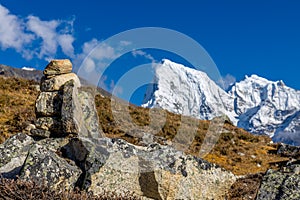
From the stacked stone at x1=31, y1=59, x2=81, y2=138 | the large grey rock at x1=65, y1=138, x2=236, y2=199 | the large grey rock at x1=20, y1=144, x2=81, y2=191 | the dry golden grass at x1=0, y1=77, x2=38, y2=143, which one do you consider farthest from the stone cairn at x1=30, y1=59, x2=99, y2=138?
the dry golden grass at x1=0, y1=77, x2=38, y2=143

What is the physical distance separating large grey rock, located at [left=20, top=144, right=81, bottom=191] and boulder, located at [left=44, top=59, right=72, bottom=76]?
489 cm

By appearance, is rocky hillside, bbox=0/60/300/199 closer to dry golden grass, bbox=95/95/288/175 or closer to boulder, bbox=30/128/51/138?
boulder, bbox=30/128/51/138

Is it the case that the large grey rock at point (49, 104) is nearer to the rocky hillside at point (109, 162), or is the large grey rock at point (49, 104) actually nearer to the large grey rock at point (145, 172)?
the rocky hillside at point (109, 162)

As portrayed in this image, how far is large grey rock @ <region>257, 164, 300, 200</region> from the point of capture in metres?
7.18

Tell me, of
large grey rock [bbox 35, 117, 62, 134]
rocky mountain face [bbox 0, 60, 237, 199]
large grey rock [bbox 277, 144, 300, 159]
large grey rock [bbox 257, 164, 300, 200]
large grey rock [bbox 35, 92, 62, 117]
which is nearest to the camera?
large grey rock [bbox 257, 164, 300, 200]

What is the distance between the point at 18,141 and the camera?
35.0 ft

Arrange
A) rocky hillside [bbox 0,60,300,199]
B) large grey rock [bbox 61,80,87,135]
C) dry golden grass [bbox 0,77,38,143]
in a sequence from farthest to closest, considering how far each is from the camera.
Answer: dry golden grass [bbox 0,77,38,143] < large grey rock [bbox 61,80,87,135] < rocky hillside [bbox 0,60,300,199]

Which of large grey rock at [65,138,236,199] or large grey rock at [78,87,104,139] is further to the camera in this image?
large grey rock at [78,87,104,139]

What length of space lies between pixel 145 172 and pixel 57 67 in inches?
218

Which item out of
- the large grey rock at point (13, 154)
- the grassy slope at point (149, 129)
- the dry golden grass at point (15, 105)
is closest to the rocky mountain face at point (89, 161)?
the large grey rock at point (13, 154)

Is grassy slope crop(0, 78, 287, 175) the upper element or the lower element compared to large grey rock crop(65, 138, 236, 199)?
upper

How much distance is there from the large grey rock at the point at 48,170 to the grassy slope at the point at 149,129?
743cm

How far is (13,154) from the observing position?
10172 millimetres

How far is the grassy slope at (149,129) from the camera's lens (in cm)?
1961
